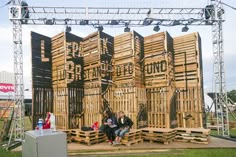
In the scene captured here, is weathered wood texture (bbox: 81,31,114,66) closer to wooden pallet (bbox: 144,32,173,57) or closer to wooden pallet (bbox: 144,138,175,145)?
wooden pallet (bbox: 144,32,173,57)

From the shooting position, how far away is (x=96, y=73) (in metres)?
15.6

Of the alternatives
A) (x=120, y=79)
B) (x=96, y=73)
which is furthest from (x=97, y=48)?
(x=120, y=79)

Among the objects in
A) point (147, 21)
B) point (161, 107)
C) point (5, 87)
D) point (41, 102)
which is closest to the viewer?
point (147, 21)

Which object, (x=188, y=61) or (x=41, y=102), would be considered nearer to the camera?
(x=41, y=102)

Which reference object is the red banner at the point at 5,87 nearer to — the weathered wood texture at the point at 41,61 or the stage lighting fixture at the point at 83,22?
the weathered wood texture at the point at 41,61

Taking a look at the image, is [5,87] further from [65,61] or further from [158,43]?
[158,43]

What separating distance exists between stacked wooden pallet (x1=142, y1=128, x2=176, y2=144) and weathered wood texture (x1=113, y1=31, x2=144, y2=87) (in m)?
3.11

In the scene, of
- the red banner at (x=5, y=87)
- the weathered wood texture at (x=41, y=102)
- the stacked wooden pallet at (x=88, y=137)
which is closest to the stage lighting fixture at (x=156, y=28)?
the stacked wooden pallet at (x=88, y=137)

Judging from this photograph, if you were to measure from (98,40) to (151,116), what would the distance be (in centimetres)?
530

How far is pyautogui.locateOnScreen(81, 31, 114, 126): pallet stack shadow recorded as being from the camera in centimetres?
1541

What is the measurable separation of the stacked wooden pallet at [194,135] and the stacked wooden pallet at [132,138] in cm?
202

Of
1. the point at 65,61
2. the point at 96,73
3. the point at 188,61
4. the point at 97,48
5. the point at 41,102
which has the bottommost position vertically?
the point at 41,102

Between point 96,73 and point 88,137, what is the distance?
4.34 metres

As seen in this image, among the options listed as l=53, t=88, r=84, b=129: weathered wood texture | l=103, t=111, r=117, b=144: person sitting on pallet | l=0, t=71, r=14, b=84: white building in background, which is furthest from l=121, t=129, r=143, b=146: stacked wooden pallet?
l=0, t=71, r=14, b=84: white building in background
